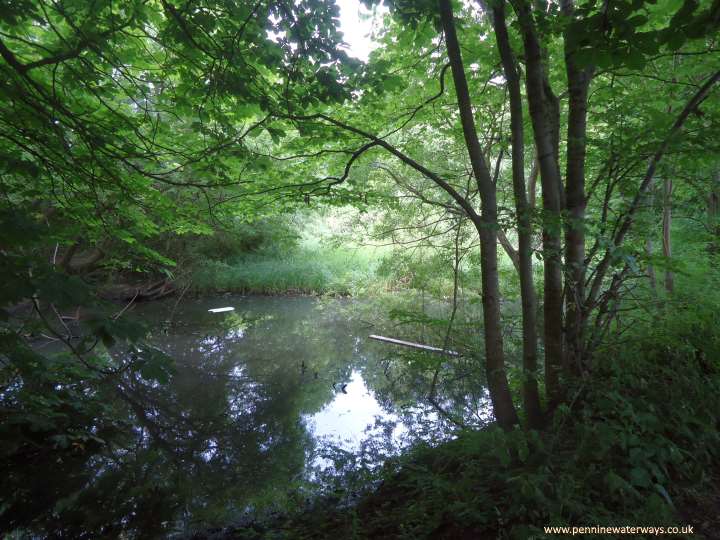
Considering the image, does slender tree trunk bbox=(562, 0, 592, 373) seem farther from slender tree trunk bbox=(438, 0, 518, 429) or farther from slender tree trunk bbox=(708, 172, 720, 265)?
slender tree trunk bbox=(708, 172, 720, 265)

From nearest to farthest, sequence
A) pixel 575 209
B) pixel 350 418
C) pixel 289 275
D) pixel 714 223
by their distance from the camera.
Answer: pixel 575 209 → pixel 714 223 → pixel 350 418 → pixel 289 275

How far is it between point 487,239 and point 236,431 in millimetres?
3950

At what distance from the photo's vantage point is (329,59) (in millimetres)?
2967

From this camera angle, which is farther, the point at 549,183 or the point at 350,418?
the point at 350,418

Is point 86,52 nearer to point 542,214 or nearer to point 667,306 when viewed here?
point 542,214

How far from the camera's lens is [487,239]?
3.11m

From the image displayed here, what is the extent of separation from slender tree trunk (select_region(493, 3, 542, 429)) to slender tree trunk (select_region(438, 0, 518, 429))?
0.17m

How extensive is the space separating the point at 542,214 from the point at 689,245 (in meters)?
7.00

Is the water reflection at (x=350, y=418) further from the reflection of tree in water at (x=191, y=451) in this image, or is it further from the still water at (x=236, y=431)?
the reflection of tree in water at (x=191, y=451)

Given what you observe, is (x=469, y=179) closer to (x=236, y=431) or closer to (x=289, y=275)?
(x=236, y=431)

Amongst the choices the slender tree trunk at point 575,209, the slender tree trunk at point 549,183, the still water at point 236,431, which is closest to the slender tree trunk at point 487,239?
the slender tree trunk at point 549,183

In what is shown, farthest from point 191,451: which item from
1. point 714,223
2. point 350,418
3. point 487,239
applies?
point 714,223

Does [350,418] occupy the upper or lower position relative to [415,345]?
lower

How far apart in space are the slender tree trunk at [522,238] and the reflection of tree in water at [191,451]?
2.37 metres
